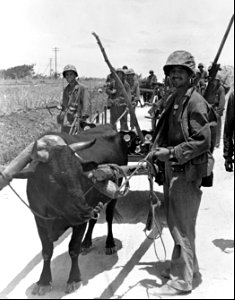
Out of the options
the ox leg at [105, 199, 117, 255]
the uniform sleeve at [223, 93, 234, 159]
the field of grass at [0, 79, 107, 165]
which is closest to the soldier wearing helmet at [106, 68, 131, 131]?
the field of grass at [0, 79, 107, 165]

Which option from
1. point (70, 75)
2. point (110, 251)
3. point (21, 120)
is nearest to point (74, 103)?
point (70, 75)

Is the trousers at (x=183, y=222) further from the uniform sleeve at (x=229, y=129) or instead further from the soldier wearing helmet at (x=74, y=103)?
the soldier wearing helmet at (x=74, y=103)

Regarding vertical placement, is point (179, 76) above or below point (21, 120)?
above

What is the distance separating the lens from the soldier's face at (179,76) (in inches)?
168

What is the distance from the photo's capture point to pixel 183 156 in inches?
161

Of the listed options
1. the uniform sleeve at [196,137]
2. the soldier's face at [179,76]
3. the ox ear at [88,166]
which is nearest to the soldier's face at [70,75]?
the soldier's face at [179,76]

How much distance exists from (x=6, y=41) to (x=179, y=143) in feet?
12.5

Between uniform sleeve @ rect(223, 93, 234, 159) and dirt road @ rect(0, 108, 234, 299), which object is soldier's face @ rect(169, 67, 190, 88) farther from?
dirt road @ rect(0, 108, 234, 299)

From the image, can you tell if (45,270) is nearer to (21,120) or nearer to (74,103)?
(74,103)

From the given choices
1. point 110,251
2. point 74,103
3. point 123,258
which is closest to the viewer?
point 123,258

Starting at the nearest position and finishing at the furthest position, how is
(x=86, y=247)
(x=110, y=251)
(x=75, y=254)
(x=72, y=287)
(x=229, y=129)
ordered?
(x=72, y=287) < (x=75, y=254) < (x=229, y=129) < (x=110, y=251) < (x=86, y=247)

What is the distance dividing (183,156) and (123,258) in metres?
1.96

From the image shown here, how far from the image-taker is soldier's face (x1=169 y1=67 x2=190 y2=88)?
427 centimetres

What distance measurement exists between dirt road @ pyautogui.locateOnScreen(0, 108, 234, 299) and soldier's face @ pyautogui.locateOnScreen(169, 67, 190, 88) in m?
1.89
